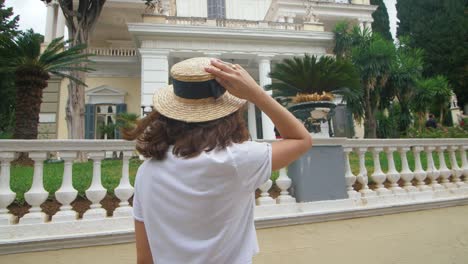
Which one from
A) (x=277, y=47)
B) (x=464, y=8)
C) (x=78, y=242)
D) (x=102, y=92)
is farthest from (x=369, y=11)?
(x=78, y=242)

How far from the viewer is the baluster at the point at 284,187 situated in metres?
2.97

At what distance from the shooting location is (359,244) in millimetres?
3104

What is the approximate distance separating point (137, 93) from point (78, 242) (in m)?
13.0

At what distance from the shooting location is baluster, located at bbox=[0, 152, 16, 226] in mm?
2242

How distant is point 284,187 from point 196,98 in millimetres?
2253

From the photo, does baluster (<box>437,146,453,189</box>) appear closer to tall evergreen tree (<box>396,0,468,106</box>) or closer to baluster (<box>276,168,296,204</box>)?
baluster (<box>276,168,296,204</box>)

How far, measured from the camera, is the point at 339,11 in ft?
61.1

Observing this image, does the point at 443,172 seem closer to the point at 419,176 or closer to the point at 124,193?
the point at 419,176

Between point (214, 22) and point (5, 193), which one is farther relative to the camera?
point (214, 22)

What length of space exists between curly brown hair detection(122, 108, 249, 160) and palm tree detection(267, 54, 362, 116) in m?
2.73

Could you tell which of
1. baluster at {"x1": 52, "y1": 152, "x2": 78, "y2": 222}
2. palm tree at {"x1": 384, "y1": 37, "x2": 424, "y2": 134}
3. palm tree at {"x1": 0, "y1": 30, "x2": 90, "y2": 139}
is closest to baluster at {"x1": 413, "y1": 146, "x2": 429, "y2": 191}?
baluster at {"x1": 52, "y1": 152, "x2": 78, "y2": 222}

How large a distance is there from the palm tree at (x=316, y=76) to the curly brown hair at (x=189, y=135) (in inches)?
108

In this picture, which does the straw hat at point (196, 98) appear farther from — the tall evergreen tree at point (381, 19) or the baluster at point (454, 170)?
the tall evergreen tree at point (381, 19)

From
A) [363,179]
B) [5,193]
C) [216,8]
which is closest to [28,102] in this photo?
[5,193]
